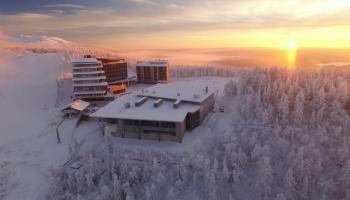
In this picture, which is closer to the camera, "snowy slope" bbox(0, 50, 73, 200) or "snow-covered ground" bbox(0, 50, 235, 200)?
"snowy slope" bbox(0, 50, 73, 200)

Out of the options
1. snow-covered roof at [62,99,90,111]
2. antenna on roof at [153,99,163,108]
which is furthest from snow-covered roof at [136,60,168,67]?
antenna on roof at [153,99,163,108]

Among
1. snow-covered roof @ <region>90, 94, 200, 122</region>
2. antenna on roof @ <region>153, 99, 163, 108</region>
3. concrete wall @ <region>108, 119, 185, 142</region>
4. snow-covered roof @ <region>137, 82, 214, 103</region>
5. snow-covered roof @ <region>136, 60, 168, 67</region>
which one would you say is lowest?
concrete wall @ <region>108, 119, 185, 142</region>

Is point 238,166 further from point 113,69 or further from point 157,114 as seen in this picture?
point 113,69

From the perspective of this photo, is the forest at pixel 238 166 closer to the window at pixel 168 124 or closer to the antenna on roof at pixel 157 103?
the window at pixel 168 124

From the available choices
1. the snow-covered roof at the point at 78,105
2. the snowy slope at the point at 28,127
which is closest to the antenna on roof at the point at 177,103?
the snowy slope at the point at 28,127

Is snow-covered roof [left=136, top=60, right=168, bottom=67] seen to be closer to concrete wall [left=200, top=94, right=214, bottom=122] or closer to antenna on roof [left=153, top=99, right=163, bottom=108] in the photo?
concrete wall [left=200, top=94, right=214, bottom=122]

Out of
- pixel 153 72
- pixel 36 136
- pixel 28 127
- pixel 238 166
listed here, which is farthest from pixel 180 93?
pixel 28 127
